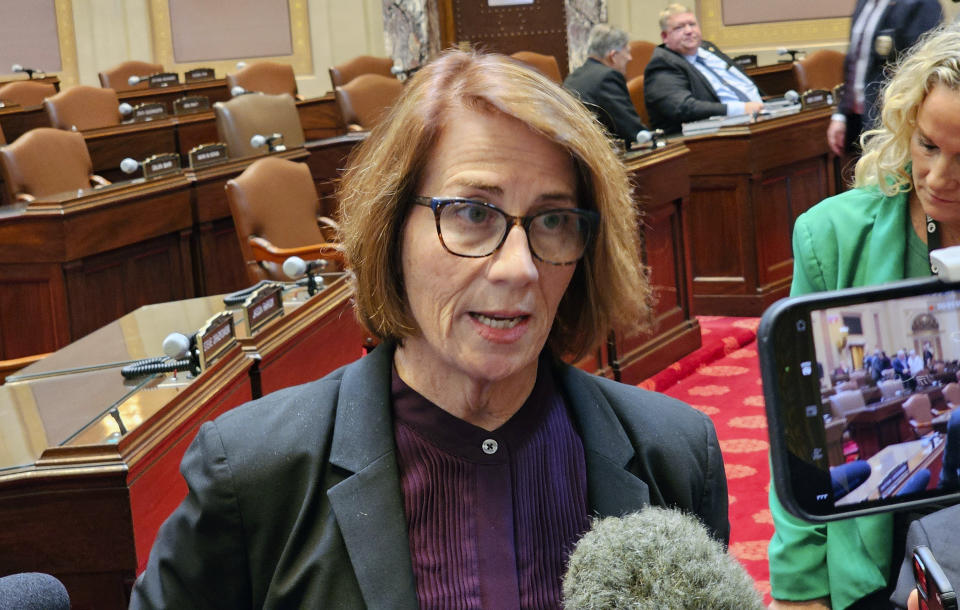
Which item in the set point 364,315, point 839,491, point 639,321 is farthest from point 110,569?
point 839,491

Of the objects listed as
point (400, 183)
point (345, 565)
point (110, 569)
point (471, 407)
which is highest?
point (400, 183)

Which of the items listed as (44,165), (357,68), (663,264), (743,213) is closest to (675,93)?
(743,213)

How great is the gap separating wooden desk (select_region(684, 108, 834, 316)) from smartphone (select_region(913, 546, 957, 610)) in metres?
5.07

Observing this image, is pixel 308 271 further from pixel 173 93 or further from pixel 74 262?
pixel 173 93

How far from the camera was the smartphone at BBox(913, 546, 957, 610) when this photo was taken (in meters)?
0.52

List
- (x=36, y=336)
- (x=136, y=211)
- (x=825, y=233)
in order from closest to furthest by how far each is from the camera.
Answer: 1. (x=825, y=233)
2. (x=36, y=336)
3. (x=136, y=211)

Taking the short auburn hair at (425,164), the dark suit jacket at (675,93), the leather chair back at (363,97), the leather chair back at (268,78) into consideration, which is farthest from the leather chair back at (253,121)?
the short auburn hair at (425,164)

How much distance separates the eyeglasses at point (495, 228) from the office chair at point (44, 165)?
15.3ft

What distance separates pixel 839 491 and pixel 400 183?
603 millimetres

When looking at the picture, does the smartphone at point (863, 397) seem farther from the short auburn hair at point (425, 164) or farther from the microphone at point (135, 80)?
the microphone at point (135, 80)

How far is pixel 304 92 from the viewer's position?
12.0m

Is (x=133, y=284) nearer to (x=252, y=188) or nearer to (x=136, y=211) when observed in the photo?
(x=136, y=211)

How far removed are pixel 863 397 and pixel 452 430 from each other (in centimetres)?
53

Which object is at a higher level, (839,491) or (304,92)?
(304,92)
